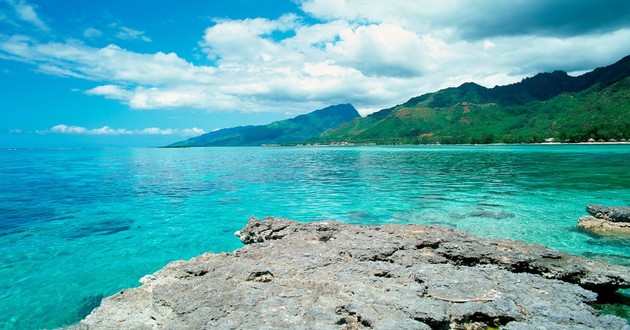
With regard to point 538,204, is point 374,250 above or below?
above

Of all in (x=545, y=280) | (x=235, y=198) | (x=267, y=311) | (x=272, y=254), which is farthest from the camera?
(x=235, y=198)

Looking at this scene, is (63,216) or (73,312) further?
(63,216)

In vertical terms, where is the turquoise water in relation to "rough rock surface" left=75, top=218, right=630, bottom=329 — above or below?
below

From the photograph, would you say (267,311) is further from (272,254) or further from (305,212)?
(305,212)

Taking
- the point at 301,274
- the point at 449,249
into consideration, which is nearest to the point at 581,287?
the point at 449,249

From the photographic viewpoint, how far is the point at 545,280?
8.63 m

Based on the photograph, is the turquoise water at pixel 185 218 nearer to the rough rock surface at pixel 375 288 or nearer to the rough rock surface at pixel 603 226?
the rough rock surface at pixel 603 226

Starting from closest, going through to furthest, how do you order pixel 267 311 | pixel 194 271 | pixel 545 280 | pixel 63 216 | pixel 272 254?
pixel 267 311 → pixel 545 280 → pixel 194 271 → pixel 272 254 → pixel 63 216

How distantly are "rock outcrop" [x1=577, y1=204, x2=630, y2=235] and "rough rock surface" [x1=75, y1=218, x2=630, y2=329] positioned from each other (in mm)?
9357

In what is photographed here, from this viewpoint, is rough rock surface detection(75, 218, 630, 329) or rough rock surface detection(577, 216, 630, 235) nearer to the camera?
rough rock surface detection(75, 218, 630, 329)

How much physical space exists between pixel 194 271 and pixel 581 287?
10.3m

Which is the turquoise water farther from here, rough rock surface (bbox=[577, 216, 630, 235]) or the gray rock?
the gray rock

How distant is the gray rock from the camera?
17219 millimetres

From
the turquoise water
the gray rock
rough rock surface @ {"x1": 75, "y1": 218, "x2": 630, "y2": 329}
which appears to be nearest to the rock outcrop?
the gray rock
